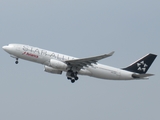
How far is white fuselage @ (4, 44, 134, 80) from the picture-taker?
58.7m

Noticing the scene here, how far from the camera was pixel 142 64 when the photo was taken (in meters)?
65.9

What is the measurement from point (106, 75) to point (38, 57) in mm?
11028

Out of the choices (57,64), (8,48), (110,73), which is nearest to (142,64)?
(110,73)

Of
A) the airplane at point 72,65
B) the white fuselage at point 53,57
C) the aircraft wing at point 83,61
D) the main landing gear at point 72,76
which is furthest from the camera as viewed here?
the main landing gear at point 72,76

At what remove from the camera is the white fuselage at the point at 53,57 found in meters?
58.7

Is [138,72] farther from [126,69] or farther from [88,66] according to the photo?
[88,66]

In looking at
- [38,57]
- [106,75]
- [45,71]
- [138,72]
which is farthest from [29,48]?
[138,72]

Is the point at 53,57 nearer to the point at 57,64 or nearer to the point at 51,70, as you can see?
the point at 57,64

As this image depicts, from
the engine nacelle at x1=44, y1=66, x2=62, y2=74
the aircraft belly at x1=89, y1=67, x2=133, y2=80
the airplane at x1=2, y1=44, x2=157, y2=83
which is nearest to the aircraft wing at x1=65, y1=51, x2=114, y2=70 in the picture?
the airplane at x1=2, y1=44, x2=157, y2=83

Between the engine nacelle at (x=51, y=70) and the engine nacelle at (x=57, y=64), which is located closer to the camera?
the engine nacelle at (x=57, y=64)

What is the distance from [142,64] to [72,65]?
13.0 m

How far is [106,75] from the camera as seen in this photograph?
61656 millimetres

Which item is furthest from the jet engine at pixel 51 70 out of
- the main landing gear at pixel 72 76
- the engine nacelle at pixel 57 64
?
the engine nacelle at pixel 57 64

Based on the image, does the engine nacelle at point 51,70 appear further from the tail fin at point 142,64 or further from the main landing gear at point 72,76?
the tail fin at point 142,64
